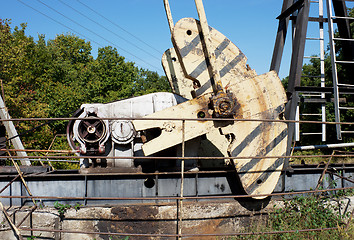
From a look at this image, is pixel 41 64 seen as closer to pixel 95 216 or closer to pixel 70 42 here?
pixel 70 42

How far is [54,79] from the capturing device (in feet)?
116

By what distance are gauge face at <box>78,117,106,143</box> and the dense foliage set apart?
9.41m

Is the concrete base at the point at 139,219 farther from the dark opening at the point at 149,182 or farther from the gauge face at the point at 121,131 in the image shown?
the gauge face at the point at 121,131

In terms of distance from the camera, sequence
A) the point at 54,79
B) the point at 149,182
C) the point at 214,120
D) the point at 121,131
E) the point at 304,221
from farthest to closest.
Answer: the point at 54,79, the point at 121,131, the point at 149,182, the point at 304,221, the point at 214,120

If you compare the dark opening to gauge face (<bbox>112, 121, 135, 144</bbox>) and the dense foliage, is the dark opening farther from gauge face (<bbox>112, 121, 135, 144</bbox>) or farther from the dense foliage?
the dense foliage

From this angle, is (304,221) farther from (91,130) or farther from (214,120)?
(91,130)

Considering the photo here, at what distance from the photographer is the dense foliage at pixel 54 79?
19.7 m

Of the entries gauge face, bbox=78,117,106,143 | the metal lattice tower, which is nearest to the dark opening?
gauge face, bbox=78,117,106,143

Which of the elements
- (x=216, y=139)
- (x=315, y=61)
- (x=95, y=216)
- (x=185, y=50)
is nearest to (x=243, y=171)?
(x=216, y=139)

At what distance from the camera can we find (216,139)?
587 centimetres

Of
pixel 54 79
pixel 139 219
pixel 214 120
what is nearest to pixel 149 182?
pixel 139 219

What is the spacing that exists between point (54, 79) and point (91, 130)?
108 ft

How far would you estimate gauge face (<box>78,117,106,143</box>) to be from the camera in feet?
18.6

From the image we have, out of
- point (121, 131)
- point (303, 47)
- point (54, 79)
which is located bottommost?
point (121, 131)
